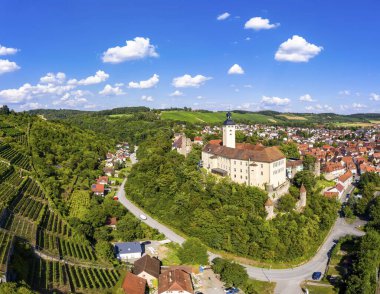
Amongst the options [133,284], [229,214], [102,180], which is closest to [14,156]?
[102,180]

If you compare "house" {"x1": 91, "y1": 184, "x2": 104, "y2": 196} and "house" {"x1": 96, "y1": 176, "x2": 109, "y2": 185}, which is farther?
"house" {"x1": 96, "y1": 176, "x2": 109, "y2": 185}

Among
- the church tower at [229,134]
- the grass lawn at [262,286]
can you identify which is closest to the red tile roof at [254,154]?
the church tower at [229,134]

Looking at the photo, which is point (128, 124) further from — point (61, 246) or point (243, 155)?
point (61, 246)

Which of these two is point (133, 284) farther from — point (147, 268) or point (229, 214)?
point (229, 214)

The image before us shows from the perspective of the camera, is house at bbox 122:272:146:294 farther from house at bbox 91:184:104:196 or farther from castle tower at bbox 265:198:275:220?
house at bbox 91:184:104:196

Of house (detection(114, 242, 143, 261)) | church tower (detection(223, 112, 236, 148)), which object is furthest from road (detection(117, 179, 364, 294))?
church tower (detection(223, 112, 236, 148))

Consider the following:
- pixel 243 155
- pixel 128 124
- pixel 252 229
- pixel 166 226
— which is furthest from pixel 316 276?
pixel 128 124

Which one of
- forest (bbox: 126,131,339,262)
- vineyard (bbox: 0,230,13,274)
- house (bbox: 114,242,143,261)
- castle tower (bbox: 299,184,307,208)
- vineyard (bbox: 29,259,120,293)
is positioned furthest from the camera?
castle tower (bbox: 299,184,307,208)
